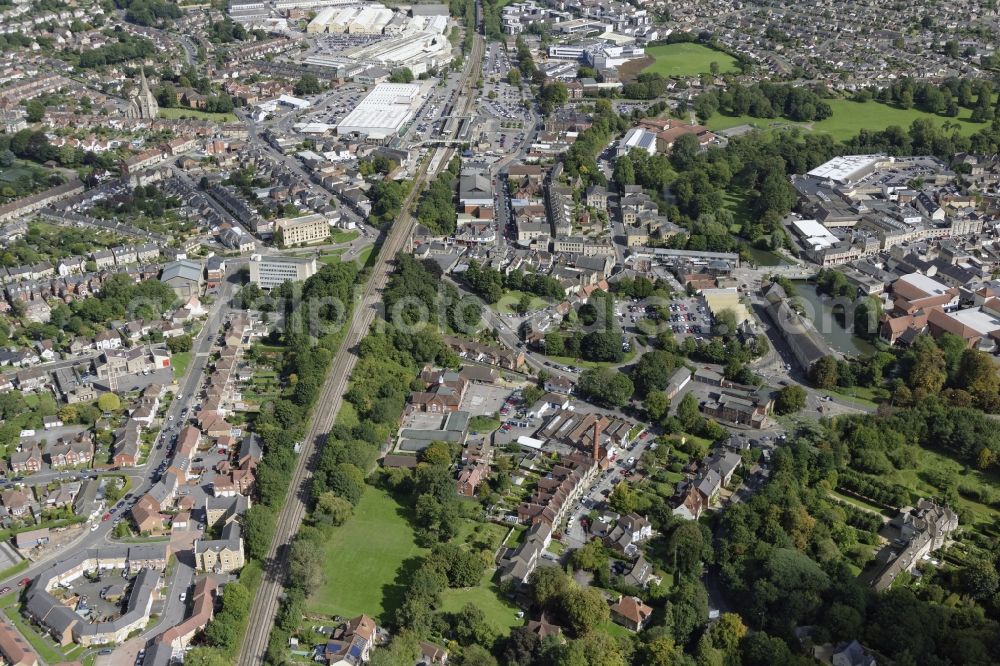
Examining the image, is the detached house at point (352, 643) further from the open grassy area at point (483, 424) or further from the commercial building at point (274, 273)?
the commercial building at point (274, 273)

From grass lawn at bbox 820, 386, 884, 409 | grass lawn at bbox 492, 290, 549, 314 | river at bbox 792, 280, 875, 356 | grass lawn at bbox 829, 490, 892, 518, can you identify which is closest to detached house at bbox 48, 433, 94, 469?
grass lawn at bbox 492, 290, 549, 314

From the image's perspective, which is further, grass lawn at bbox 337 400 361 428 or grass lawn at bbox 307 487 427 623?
grass lawn at bbox 337 400 361 428

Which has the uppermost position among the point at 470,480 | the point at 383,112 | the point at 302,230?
the point at 470,480

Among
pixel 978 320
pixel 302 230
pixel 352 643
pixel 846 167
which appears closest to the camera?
pixel 352 643

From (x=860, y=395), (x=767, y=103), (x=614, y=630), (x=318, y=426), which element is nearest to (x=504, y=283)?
(x=318, y=426)

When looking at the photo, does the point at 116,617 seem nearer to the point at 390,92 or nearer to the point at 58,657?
the point at 58,657

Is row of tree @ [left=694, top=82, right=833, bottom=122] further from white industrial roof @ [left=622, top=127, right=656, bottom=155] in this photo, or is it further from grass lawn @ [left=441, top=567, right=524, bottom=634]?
grass lawn @ [left=441, top=567, right=524, bottom=634]

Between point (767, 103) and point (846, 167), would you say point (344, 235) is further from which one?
point (767, 103)
